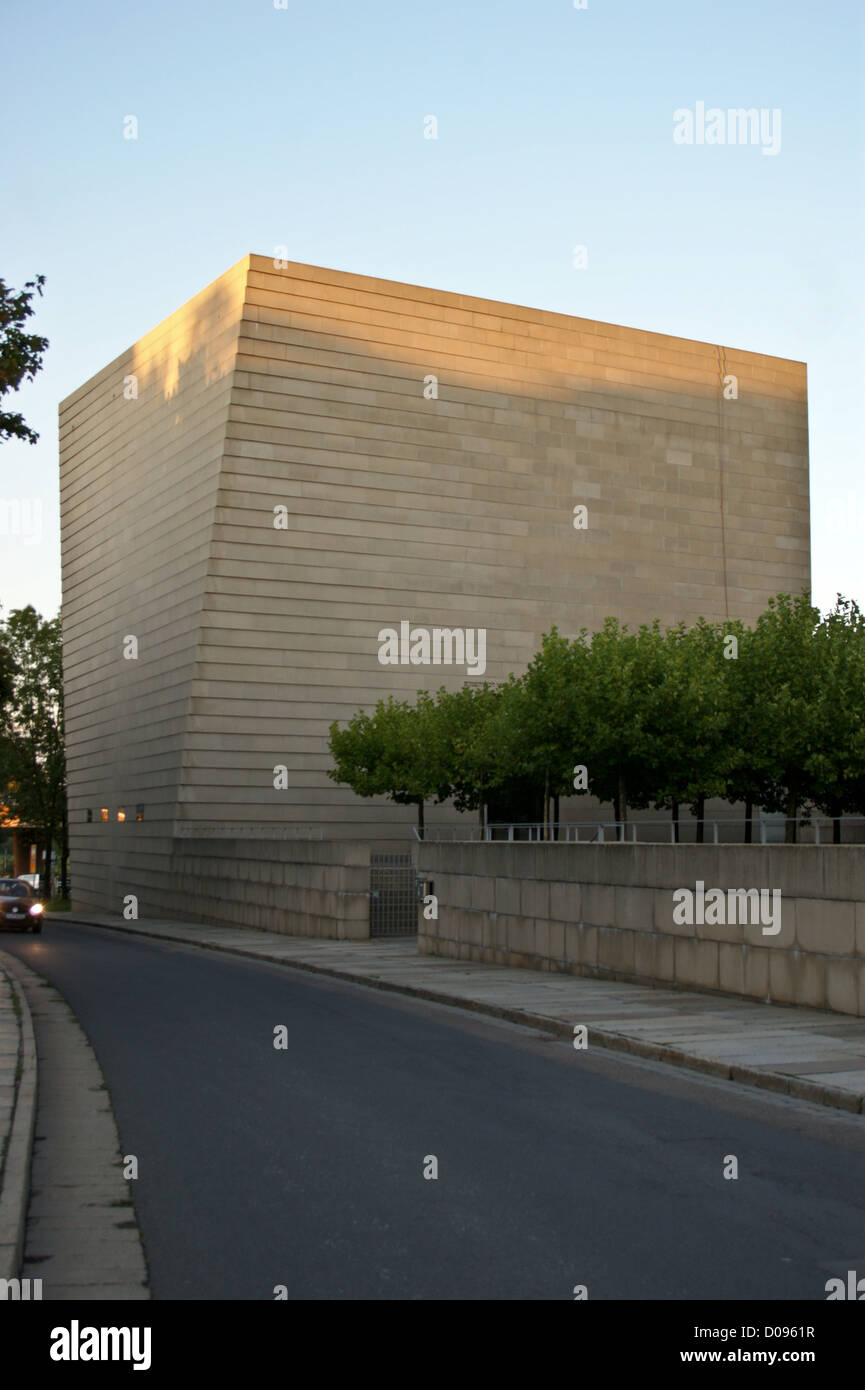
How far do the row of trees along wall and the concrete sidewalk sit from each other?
2556 centimetres

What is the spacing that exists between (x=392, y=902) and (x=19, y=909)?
12.0 meters

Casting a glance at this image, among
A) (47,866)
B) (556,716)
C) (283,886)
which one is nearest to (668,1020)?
(283,886)

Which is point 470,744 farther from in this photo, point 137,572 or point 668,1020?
point 668,1020

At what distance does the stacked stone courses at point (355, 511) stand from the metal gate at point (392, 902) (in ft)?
82.6

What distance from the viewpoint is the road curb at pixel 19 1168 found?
6180mm

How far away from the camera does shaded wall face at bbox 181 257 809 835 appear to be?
6200cm

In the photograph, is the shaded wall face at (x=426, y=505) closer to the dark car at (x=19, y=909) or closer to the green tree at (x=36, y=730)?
the dark car at (x=19, y=909)

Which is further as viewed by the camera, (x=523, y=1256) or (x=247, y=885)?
(x=247, y=885)

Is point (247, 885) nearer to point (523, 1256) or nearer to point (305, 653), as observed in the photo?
point (305, 653)

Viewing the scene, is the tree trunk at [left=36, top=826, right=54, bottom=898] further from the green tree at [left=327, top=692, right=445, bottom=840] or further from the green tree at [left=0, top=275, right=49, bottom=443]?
the green tree at [left=0, top=275, right=49, bottom=443]

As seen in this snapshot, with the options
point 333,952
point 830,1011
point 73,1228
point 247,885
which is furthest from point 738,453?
point 73,1228

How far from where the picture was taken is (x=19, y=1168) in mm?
7730

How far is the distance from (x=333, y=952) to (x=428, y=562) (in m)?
40.4

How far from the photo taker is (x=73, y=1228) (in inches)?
276
